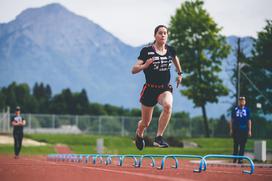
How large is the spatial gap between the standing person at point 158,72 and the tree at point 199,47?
4444 centimetres

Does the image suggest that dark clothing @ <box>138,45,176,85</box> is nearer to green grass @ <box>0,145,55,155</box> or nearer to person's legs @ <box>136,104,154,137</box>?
person's legs @ <box>136,104,154,137</box>

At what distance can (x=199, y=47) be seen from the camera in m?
56.7

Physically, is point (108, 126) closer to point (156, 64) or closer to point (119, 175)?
point (119, 175)

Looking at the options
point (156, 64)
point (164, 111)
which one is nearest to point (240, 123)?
point (164, 111)

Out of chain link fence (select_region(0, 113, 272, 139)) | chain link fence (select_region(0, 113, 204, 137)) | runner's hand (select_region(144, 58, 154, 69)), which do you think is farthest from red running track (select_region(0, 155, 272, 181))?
chain link fence (select_region(0, 113, 204, 137))

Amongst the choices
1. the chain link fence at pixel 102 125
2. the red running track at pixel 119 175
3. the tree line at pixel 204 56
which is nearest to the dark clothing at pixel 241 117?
the red running track at pixel 119 175

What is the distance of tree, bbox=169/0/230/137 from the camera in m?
56.0

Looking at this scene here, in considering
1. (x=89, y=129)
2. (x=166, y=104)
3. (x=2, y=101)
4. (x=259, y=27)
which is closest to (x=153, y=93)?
(x=166, y=104)

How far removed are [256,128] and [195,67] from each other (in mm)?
10285

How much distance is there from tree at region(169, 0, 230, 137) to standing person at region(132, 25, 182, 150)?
146 ft

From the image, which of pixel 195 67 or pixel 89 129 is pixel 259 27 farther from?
pixel 89 129

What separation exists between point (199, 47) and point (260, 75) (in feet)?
19.7

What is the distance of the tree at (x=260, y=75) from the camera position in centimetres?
5281

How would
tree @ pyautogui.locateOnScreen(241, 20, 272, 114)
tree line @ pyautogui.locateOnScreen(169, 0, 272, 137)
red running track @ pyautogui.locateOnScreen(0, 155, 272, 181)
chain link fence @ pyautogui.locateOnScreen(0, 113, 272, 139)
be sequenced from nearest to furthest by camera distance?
red running track @ pyautogui.locateOnScreen(0, 155, 272, 181), tree @ pyautogui.locateOnScreen(241, 20, 272, 114), tree line @ pyautogui.locateOnScreen(169, 0, 272, 137), chain link fence @ pyautogui.locateOnScreen(0, 113, 272, 139)
